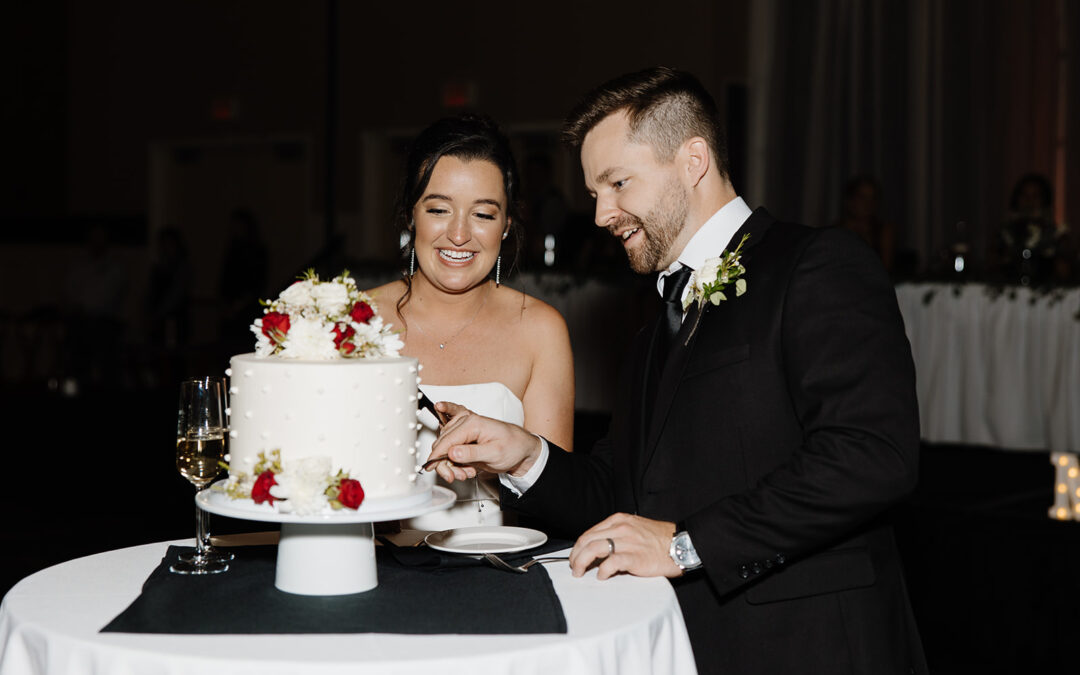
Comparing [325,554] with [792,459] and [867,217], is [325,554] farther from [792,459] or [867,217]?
[867,217]

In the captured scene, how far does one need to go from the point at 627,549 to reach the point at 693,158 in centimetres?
75

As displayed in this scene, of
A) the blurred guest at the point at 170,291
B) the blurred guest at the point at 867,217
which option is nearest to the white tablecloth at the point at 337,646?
the blurred guest at the point at 867,217

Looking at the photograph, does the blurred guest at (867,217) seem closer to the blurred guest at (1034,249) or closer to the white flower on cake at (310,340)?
the blurred guest at (1034,249)

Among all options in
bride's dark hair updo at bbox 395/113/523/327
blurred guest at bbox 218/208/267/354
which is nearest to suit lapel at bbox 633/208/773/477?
bride's dark hair updo at bbox 395/113/523/327

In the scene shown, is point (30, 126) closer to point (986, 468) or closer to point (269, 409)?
point (986, 468)

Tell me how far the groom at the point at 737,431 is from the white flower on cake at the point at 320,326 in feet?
0.96

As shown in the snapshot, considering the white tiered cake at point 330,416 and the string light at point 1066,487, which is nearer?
the white tiered cake at point 330,416

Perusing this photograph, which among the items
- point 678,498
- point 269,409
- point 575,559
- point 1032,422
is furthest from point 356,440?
point 1032,422

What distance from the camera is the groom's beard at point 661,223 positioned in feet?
7.09

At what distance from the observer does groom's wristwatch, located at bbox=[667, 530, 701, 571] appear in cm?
190

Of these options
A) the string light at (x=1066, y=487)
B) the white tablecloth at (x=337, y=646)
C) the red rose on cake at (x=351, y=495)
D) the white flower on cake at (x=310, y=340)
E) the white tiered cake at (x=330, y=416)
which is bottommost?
the string light at (x=1066, y=487)

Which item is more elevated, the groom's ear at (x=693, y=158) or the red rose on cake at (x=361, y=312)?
the groom's ear at (x=693, y=158)

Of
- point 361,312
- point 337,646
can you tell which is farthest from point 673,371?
point 337,646

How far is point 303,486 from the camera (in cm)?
163
